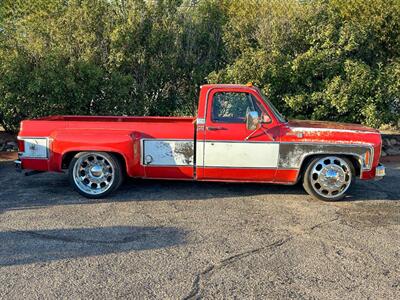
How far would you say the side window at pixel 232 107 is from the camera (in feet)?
20.6

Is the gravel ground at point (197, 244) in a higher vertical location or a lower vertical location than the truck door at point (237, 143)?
lower

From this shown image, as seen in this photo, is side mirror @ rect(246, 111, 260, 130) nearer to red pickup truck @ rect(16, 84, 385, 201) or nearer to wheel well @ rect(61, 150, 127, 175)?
red pickup truck @ rect(16, 84, 385, 201)

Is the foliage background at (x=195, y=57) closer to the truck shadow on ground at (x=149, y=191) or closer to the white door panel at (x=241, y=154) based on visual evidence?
the truck shadow on ground at (x=149, y=191)

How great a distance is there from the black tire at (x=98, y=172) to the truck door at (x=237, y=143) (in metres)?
1.30

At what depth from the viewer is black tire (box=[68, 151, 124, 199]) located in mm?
6258

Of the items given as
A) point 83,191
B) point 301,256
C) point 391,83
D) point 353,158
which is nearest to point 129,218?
point 83,191

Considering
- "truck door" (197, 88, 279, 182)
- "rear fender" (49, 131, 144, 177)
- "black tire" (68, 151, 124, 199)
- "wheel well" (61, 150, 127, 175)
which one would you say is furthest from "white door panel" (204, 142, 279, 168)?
"black tire" (68, 151, 124, 199)

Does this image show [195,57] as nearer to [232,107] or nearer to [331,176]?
[232,107]

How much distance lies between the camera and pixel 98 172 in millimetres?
6332

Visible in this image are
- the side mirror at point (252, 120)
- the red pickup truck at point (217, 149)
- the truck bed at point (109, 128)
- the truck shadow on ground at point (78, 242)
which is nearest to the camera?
the truck shadow on ground at point (78, 242)

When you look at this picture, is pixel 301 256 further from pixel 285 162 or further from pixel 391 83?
pixel 391 83

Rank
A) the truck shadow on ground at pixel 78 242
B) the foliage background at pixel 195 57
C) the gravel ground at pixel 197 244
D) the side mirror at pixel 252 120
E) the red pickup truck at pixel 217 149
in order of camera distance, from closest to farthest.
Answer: the gravel ground at pixel 197 244 → the truck shadow on ground at pixel 78 242 → the side mirror at pixel 252 120 → the red pickup truck at pixel 217 149 → the foliage background at pixel 195 57

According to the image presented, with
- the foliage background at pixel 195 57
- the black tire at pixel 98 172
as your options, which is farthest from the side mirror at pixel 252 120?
the foliage background at pixel 195 57

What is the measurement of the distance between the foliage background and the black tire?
3.53 metres
